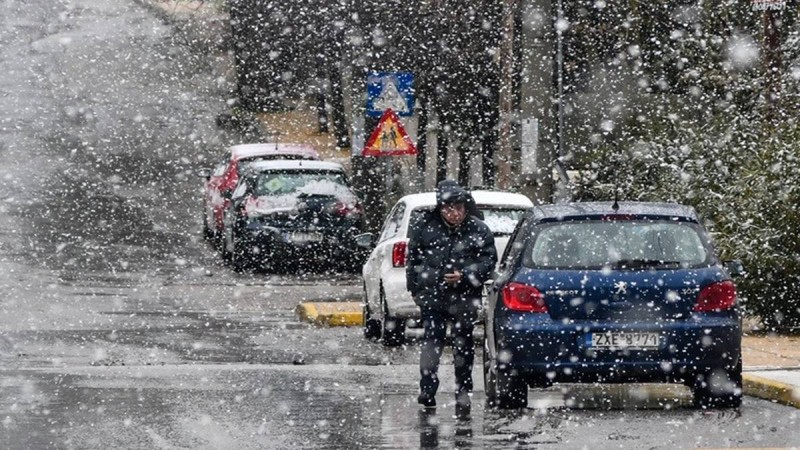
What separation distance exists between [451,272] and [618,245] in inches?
44.3

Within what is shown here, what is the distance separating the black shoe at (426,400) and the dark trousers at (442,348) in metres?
0.02

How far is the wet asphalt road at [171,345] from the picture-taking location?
1223cm

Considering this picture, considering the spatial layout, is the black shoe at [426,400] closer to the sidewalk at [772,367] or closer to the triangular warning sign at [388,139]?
the sidewalk at [772,367]

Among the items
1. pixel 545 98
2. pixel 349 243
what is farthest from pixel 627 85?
pixel 545 98

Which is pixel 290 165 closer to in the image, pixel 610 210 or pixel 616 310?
pixel 610 210

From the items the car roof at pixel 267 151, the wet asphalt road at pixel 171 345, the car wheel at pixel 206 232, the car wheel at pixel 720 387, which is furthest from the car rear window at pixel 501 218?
the car wheel at pixel 206 232

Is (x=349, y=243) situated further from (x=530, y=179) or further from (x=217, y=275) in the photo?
(x=530, y=179)

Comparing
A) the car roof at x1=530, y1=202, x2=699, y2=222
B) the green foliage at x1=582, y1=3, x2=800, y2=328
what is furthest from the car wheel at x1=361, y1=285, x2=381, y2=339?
the car roof at x1=530, y1=202, x2=699, y2=222

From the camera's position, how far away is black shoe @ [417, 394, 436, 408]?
44.3 feet

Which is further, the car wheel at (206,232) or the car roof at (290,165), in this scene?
the car wheel at (206,232)

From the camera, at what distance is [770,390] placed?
1405cm

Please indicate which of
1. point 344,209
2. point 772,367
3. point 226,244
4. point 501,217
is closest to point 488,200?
point 501,217

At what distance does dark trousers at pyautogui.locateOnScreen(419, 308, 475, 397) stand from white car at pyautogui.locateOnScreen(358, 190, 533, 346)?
14.5 ft

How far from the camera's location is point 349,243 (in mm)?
27938
